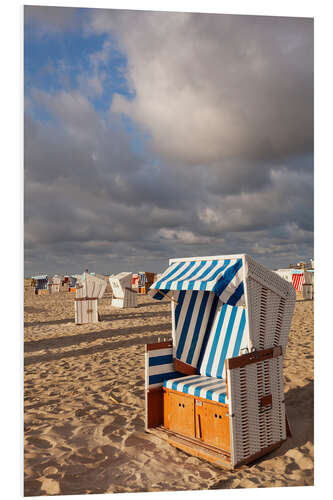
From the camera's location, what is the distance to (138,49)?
499 cm

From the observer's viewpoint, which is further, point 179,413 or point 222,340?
point 222,340

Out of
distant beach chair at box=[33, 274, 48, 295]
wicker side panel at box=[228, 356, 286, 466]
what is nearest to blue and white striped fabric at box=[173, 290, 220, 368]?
wicker side panel at box=[228, 356, 286, 466]

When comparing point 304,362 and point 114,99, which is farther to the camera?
point 304,362

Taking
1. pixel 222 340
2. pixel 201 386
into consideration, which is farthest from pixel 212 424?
pixel 222 340

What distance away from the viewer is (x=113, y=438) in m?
4.05

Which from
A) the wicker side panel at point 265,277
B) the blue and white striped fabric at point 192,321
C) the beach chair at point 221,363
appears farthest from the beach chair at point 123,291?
the wicker side panel at point 265,277

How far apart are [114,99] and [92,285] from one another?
14.2 meters

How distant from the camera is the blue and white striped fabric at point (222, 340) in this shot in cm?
434

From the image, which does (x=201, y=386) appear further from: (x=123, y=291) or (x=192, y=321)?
(x=123, y=291)

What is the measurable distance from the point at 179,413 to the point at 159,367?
0.54 meters

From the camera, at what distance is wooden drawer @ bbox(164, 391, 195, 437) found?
399cm

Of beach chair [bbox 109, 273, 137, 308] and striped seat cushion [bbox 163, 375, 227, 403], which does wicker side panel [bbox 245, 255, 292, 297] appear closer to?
striped seat cushion [bbox 163, 375, 227, 403]
